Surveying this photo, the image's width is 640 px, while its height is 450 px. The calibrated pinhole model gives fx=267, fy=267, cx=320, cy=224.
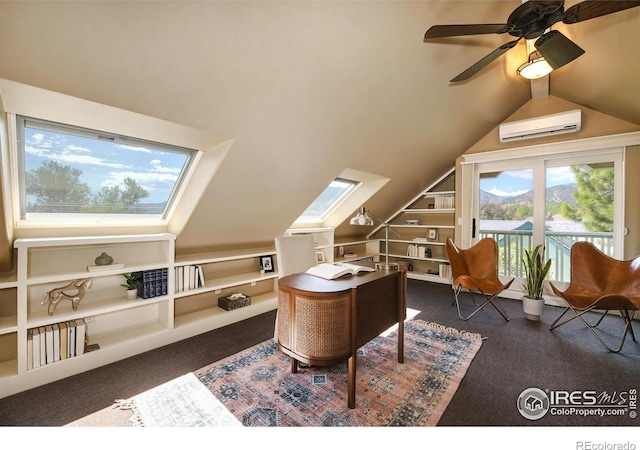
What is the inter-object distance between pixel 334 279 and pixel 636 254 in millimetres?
3947

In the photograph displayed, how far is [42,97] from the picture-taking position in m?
1.64

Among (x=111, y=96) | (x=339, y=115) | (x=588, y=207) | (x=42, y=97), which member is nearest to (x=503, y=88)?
(x=588, y=207)

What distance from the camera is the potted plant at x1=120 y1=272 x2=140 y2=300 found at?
2.65 meters

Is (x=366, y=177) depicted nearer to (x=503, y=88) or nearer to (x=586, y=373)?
(x=503, y=88)

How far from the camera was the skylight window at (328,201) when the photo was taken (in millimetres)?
4492

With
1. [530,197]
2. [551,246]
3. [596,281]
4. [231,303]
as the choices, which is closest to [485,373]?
[596,281]

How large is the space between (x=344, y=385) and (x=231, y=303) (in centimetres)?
181

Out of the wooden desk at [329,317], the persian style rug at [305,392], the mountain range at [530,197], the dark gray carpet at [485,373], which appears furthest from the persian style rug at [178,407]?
the mountain range at [530,197]

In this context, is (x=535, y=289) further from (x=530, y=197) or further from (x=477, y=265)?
(x=530, y=197)

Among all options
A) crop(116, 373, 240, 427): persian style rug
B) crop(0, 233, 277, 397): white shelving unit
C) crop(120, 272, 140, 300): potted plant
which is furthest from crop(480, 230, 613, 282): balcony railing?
crop(120, 272, 140, 300): potted plant

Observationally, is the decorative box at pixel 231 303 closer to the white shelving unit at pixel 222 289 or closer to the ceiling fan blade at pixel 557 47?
the white shelving unit at pixel 222 289

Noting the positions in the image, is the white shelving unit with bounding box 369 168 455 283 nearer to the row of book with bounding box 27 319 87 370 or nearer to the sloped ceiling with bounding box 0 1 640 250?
the sloped ceiling with bounding box 0 1 640 250

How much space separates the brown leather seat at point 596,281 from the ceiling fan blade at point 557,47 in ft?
7.20

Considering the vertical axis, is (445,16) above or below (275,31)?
above
